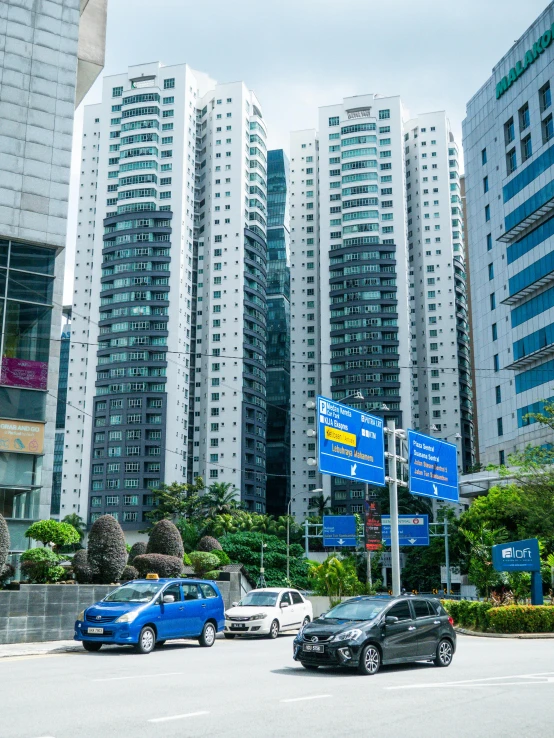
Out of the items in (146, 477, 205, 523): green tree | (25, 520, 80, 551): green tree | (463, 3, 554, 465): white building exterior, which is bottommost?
(25, 520, 80, 551): green tree

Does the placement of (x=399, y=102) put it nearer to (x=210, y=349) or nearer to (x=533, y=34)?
(x=210, y=349)

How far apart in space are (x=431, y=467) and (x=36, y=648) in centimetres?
1598

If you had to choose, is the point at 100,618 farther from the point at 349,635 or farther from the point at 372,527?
the point at 372,527

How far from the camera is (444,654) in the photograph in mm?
16906

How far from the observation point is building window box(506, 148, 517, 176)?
75438 mm

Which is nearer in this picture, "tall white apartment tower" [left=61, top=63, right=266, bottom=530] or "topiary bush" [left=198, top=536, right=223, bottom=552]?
"topiary bush" [left=198, top=536, right=223, bottom=552]

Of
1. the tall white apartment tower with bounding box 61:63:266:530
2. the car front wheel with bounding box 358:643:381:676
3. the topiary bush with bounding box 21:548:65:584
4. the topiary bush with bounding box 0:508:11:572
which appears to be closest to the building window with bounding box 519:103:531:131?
the tall white apartment tower with bounding box 61:63:266:530

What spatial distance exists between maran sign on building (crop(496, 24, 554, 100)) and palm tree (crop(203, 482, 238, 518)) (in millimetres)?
57069

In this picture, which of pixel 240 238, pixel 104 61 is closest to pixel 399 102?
pixel 240 238

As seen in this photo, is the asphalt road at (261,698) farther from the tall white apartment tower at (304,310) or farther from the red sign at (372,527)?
the tall white apartment tower at (304,310)

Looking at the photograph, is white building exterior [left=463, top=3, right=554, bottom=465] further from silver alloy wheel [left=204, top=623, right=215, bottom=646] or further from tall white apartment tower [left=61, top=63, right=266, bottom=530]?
silver alloy wheel [left=204, top=623, right=215, bottom=646]

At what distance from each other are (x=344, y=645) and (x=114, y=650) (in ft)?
25.1

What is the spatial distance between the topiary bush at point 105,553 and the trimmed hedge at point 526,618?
13.2m

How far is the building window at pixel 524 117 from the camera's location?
73500 millimetres
